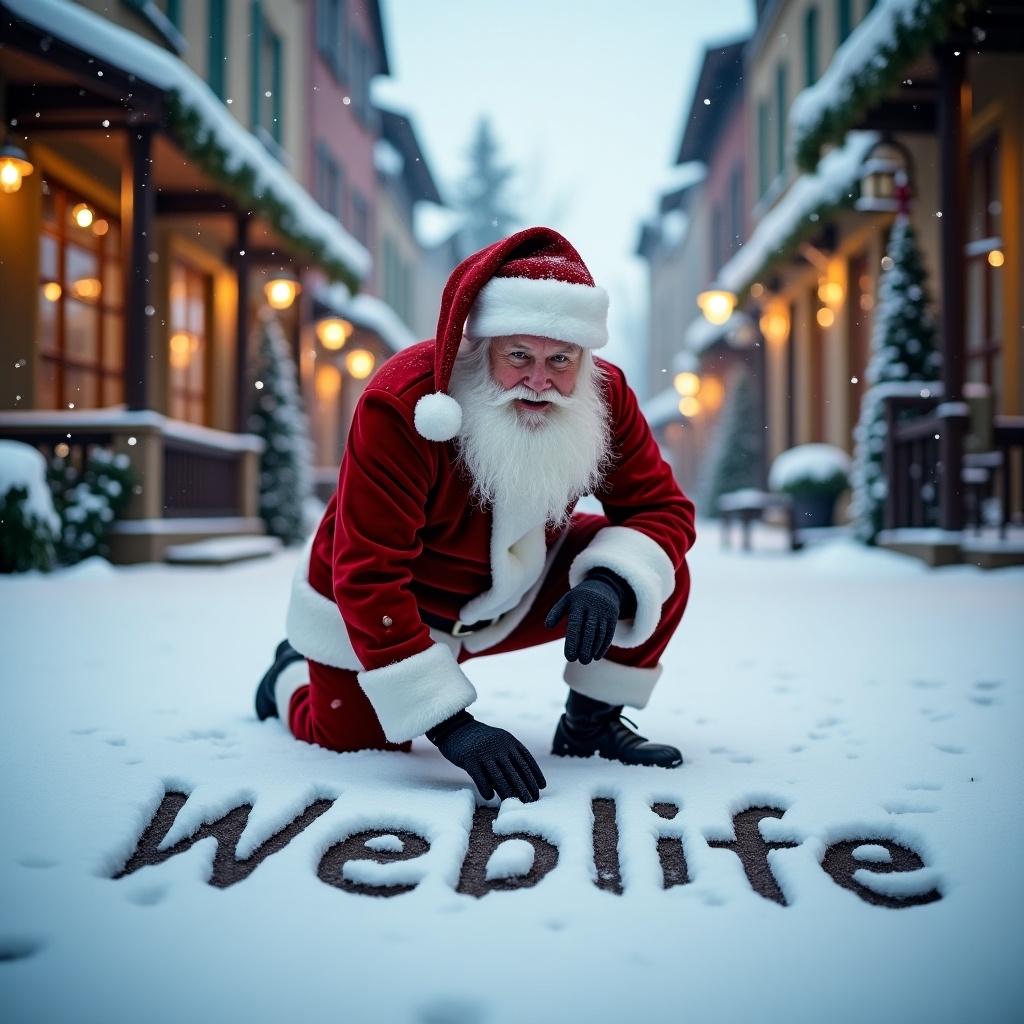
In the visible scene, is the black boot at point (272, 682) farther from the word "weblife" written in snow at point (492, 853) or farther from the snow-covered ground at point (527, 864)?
the word "weblife" written in snow at point (492, 853)

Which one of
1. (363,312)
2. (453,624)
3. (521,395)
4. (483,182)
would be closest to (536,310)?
(521,395)

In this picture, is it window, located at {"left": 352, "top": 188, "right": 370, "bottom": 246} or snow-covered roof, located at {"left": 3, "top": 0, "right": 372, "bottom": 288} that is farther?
window, located at {"left": 352, "top": 188, "right": 370, "bottom": 246}

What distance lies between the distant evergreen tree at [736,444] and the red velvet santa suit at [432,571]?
1355cm

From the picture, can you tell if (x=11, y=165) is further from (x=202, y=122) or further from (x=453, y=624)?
(x=453, y=624)

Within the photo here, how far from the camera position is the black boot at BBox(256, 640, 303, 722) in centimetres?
237

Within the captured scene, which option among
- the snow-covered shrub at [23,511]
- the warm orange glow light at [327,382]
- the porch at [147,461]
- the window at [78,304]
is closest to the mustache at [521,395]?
the snow-covered shrub at [23,511]

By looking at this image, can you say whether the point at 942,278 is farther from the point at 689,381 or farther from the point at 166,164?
the point at 689,381

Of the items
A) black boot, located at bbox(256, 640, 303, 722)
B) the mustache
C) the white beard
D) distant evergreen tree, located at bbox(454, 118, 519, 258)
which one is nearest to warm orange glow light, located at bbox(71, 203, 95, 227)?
black boot, located at bbox(256, 640, 303, 722)

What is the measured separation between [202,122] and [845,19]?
7.41 m

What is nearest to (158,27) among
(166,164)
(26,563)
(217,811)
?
(166,164)

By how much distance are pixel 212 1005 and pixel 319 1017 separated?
0.12 meters

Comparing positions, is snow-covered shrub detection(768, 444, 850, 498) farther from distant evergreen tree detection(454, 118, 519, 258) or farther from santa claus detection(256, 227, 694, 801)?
distant evergreen tree detection(454, 118, 519, 258)

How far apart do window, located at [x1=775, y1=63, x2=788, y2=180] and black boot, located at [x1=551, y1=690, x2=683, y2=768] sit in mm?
12420

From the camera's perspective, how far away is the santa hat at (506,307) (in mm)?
1818
